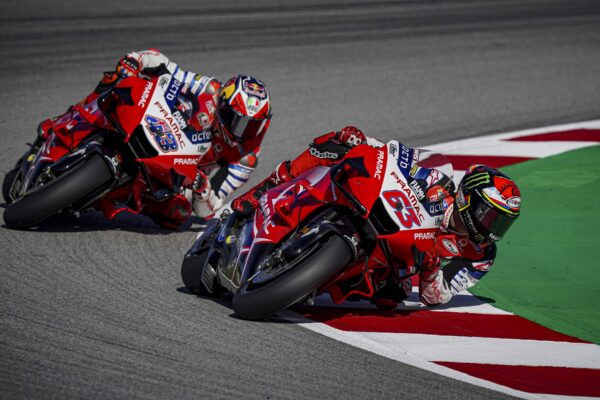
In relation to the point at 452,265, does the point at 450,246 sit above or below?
above

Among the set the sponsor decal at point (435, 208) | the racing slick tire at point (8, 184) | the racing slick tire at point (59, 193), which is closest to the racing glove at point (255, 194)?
the sponsor decal at point (435, 208)

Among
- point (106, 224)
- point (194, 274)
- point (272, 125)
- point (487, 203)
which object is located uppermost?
point (487, 203)

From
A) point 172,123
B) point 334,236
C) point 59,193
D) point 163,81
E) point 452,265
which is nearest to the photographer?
point 334,236

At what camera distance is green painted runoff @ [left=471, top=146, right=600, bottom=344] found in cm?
705

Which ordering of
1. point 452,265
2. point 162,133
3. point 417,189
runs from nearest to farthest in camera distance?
point 417,189, point 452,265, point 162,133

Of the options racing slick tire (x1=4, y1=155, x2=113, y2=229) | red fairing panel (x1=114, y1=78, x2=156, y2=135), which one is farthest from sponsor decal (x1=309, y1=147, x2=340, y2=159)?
racing slick tire (x1=4, y1=155, x2=113, y2=229)

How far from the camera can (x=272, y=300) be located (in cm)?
584

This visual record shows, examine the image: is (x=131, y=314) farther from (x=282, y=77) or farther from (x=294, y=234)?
(x=282, y=77)

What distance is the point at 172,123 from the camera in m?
8.02

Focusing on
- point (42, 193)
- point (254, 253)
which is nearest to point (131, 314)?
point (254, 253)

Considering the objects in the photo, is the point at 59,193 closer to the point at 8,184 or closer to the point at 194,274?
the point at 8,184

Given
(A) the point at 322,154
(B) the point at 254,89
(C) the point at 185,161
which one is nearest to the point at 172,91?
(C) the point at 185,161

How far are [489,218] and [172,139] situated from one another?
2780mm

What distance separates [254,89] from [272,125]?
4352 millimetres
